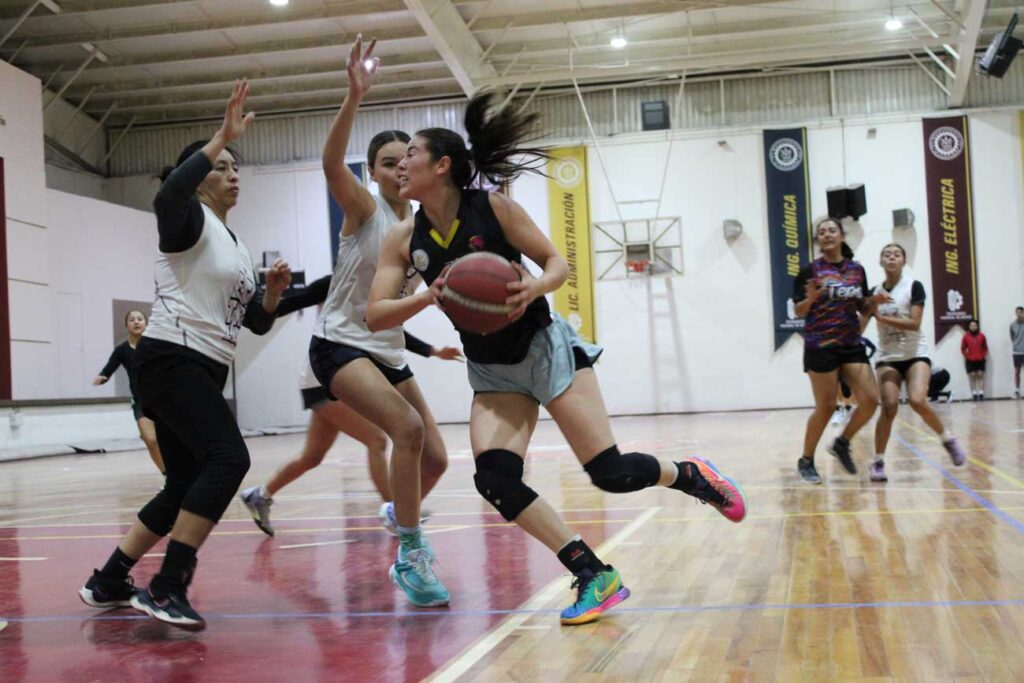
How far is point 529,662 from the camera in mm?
2924

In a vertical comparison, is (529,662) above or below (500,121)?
below

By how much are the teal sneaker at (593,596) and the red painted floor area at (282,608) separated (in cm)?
29

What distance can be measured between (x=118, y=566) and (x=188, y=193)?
146 cm

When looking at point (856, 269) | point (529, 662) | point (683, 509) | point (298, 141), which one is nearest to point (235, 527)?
point (683, 509)

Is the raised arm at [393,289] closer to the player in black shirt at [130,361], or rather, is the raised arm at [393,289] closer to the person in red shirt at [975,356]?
the player in black shirt at [130,361]

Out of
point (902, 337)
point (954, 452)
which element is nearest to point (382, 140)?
point (902, 337)

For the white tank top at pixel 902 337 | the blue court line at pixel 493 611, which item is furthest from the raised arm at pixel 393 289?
the white tank top at pixel 902 337

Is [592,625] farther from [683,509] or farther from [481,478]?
[683,509]

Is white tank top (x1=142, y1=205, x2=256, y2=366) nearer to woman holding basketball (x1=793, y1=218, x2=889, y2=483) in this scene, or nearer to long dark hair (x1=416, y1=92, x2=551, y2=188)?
long dark hair (x1=416, y1=92, x2=551, y2=188)

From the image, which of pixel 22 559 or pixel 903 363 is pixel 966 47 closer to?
pixel 903 363

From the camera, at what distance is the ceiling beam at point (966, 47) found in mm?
16469

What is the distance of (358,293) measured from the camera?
4.53 m

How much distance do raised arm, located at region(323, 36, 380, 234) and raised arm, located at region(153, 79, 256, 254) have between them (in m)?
0.36

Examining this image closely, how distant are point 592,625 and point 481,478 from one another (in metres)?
0.60
